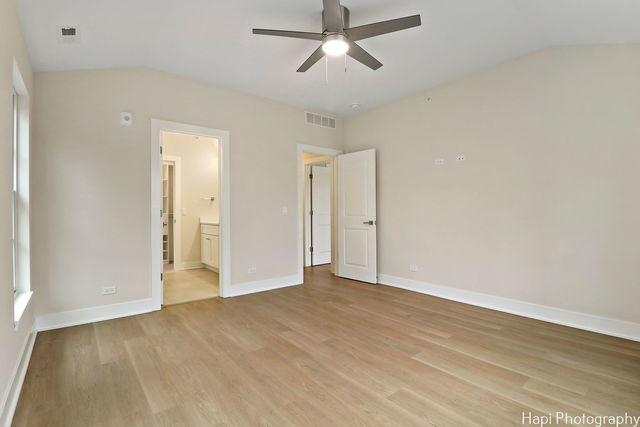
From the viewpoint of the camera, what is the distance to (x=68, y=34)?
2.68m

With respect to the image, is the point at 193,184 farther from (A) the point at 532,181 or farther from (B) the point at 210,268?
(A) the point at 532,181

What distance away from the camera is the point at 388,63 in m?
3.59

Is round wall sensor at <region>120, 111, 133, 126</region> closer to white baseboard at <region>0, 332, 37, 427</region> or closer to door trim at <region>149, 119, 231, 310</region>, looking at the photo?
door trim at <region>149, 119, 231, 310</region>

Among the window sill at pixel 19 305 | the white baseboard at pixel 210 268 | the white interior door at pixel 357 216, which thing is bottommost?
the white baseboard at pixel 210 268

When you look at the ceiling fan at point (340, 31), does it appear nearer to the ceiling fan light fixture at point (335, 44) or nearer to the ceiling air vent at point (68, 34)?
the ceiling fan light fixture at point (335, 44)

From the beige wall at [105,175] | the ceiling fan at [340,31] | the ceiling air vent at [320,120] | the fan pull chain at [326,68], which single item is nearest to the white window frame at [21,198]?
the beige wall at [105,175]

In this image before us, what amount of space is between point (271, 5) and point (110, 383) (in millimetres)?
3156

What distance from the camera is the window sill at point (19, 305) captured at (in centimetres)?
221

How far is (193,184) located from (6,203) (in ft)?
14.7

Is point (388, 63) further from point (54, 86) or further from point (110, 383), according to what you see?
point (110, 383)

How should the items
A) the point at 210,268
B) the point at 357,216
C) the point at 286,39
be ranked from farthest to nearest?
the point at 210,268
the point at 357,216
the point at 286,39

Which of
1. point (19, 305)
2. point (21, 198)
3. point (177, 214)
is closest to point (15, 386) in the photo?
point (19, 305)

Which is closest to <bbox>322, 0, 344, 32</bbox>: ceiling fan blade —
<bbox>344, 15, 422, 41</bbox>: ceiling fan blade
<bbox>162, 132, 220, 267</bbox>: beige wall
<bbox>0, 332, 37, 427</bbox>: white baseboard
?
<bbox>344, 15, 422, 41</bbox>: ceiling fan blade

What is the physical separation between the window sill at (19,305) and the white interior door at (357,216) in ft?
13.3
